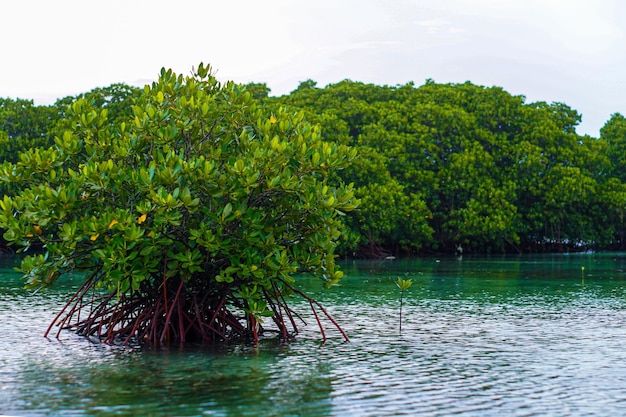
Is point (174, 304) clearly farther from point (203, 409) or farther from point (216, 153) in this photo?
point (203, 409)

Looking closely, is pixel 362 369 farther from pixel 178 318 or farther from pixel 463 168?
pixel 463 168

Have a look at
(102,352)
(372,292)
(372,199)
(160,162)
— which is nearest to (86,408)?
(102,352)

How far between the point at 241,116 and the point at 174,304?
13.2ft

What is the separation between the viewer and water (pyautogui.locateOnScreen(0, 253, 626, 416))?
11820mm

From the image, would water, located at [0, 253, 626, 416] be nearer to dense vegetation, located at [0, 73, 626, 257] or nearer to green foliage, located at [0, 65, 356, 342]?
green foliage, located at [0, 65, 356, 342]

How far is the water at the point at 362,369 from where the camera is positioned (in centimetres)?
1182

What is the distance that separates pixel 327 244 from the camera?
17.5 m

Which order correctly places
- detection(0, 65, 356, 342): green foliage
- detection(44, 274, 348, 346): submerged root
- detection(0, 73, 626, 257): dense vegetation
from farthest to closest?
detection(0, 73, 626, 257): dense vegetation < detection(44, 274, 348, 346): submerged root < detection(0, 65, 356, 342): green foliage

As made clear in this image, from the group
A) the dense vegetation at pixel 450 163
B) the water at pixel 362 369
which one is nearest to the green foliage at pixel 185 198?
the water at pixel 362 369

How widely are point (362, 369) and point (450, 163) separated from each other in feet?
155

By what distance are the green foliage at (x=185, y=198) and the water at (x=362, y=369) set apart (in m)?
1.54

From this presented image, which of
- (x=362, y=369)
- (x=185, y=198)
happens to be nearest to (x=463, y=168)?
(x=185, y=198)

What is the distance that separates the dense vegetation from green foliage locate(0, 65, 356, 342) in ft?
116

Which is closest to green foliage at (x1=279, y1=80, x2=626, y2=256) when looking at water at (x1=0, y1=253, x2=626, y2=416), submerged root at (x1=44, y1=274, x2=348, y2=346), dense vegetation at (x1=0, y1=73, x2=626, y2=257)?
dense vegetation at (x1=0, y1=73, x2=626, y2=257)
